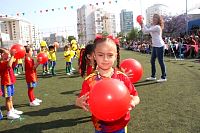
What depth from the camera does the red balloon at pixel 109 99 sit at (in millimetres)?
2385

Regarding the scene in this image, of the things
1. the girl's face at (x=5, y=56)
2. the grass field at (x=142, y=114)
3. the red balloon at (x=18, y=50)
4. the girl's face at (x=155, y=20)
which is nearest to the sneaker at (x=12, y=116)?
the grass field at (x=142, y=114)

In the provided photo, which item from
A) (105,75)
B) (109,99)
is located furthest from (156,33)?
(109,99)

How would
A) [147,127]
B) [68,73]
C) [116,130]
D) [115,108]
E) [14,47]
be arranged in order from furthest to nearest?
[68,73] → [14,47] → [147,127] → [116,130] → [115,108]

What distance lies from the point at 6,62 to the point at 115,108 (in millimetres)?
4082

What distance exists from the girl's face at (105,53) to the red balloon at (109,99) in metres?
0.30

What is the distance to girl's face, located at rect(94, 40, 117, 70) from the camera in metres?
2.71

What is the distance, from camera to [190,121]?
15.8 ft

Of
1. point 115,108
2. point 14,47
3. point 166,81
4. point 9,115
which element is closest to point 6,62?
point 14,47

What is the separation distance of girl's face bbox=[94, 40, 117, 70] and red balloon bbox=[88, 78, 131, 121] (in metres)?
0.30

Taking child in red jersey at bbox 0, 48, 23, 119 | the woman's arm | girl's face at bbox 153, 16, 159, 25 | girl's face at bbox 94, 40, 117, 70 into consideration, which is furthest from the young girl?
girl's face at bbox 153, 16, 159, 25

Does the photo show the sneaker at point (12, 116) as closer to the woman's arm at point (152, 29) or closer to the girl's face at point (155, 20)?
the woman's arm at point (152, 29)

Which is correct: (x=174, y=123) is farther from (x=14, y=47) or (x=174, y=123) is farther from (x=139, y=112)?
(x=14, y=47)

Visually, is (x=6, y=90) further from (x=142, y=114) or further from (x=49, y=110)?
(x=142, y=114)

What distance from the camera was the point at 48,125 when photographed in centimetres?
528
